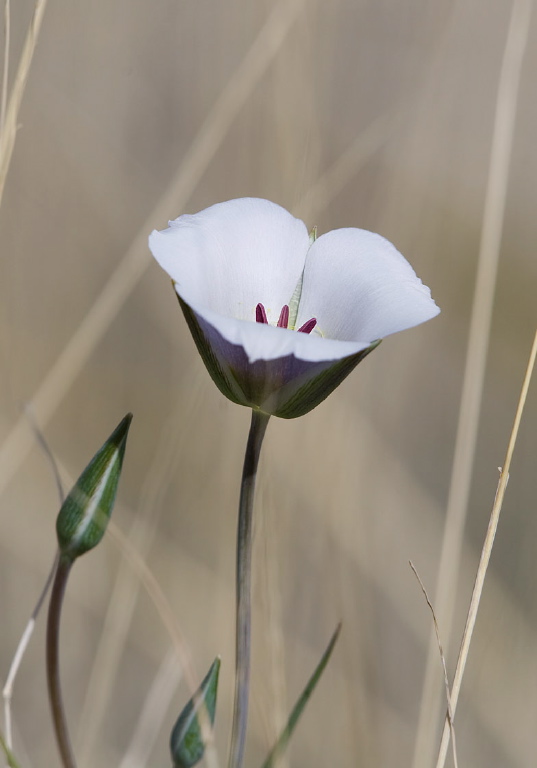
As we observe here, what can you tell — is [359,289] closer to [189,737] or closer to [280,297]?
[280,297]

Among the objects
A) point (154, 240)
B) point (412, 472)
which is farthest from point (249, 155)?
point (154, 240)

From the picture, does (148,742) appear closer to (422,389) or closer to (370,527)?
(370,527)

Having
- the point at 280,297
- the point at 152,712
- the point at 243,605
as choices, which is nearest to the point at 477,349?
the point at 280,297

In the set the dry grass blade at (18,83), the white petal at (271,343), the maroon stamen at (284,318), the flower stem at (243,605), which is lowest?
the flower stem at (243,605)

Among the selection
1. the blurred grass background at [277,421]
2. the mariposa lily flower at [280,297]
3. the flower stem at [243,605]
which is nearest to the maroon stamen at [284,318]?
the mariposa lily flower at [280,297]

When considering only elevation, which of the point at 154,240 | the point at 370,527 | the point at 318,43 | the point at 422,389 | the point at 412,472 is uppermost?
the point at 318,43

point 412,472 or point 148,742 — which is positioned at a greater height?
point 412,472

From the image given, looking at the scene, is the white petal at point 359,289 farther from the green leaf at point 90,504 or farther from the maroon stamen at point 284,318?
the green leaf at point 90,504

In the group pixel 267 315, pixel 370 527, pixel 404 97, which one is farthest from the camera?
pixel 404 97
